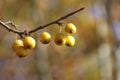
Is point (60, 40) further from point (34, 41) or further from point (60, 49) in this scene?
point (60, 49)

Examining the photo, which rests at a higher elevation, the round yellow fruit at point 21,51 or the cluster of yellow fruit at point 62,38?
the cluster of yellow fruit at point 62,38

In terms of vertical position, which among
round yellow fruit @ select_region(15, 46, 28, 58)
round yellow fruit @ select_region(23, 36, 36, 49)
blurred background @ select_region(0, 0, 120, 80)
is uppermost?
blurred background @ select_region(0, 0, 120, 80)

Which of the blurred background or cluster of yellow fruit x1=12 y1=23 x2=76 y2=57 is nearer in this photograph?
cluster of yellow fruit x1=12 y1=23 x2=76 y2=57

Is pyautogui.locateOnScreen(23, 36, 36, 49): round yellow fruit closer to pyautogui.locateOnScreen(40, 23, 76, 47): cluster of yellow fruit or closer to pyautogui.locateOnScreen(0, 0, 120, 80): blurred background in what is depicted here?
pyautogui.locateOnScreen(40, 23, 76, 47): cluster of yellow fruit

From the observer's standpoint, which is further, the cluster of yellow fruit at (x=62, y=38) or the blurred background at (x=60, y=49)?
the blurred background at (x=60, y=49)

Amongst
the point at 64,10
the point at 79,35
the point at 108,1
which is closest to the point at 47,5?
the point at 64,10

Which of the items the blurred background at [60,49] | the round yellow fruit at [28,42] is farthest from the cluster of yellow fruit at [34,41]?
the blurred background at [60,49]

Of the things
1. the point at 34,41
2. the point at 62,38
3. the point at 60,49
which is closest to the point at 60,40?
the point at 62,38

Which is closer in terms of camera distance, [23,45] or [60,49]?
[23,45]

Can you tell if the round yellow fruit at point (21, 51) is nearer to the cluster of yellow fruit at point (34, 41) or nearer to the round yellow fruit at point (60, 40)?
the cluster of yellow fruit at point (34, 41)

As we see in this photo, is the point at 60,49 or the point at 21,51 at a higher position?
the point at 60,49

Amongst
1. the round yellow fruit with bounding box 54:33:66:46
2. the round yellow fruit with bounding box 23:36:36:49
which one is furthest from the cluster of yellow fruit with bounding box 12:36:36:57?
the round yellow fruit with bounding box 54:33:66:46
